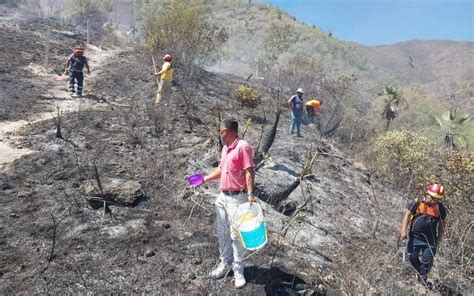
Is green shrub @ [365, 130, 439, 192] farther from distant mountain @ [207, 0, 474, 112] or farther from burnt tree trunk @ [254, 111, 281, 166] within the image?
distant mountain @ [207, 0, 474, 112]

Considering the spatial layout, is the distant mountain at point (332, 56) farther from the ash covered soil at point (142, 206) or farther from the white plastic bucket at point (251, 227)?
the white plastic bucket at point (251, 227)

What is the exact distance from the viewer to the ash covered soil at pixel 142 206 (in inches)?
184

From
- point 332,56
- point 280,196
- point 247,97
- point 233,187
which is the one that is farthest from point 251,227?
point 332,56

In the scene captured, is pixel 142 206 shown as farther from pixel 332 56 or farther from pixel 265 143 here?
pixel 332 56

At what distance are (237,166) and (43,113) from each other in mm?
7978

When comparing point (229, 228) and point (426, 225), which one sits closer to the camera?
point (229, 228)

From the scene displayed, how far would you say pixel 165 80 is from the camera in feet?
36.8

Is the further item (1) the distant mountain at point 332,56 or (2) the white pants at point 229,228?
(1) the distant mountain at point 332,56

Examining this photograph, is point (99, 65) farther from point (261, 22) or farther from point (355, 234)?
point (261, 22)

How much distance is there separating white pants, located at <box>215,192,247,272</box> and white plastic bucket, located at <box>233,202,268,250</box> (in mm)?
120

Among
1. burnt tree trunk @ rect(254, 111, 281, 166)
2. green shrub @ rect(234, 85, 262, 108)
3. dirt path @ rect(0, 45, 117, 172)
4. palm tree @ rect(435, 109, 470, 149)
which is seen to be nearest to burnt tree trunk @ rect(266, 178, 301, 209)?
burnt tree trunk @ rect(254, 111, 281, 166)

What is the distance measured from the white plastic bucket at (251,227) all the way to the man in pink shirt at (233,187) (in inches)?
3.9

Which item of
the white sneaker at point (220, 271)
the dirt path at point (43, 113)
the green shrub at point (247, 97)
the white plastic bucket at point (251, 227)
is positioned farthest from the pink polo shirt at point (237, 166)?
the green shrub at point (247, 97)

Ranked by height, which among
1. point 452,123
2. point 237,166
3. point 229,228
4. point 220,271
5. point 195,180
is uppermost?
point 237,166
